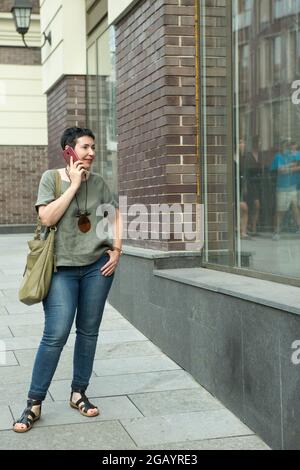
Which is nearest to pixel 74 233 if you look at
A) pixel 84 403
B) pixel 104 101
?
pixel 84 403

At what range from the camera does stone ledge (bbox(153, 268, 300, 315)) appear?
4181 millimetres

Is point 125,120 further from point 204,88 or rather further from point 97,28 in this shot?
point 97,28

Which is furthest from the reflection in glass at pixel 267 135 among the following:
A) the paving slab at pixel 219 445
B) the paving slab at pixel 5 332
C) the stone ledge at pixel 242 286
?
the paving slab at pixel 5 332

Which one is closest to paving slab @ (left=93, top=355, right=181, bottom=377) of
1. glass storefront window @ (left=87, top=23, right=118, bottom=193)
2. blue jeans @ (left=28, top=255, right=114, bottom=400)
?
blue jeans @ (left=28, top=255, right=114, bottom=400)

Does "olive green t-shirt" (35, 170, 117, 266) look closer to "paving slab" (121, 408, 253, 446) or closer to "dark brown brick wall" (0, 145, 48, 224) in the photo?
"paving slab" (121, 408, 253, 446)

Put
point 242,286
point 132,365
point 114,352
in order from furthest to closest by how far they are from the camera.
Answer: point 114,352 → point 132,365 → point 242,286

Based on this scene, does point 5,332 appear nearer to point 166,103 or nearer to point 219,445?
point 166,103

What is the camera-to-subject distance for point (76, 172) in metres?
4.50

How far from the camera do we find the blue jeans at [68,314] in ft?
15.1

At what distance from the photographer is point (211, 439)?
440cm

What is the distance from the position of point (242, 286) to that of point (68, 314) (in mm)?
1230

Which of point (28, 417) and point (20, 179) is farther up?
point (20, 179)

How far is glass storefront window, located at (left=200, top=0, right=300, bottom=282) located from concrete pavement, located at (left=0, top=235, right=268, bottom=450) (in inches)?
41.3

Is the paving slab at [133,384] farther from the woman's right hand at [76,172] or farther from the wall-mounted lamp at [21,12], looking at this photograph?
the wall-mounted lamp at [21,12]
